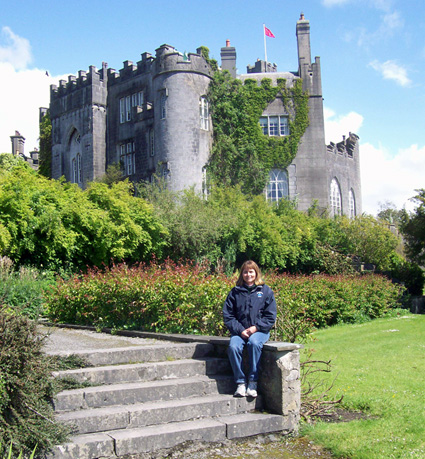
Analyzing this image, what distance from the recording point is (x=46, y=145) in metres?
40.3

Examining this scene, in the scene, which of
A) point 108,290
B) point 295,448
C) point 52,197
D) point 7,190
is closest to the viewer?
point 295,448

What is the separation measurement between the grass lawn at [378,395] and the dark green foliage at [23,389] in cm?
283

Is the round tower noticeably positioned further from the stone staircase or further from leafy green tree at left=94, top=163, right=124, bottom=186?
the stone staircase

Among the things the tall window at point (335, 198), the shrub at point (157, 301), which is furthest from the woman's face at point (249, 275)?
the tall window at point (335, 198)

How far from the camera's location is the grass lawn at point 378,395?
5.24 metres

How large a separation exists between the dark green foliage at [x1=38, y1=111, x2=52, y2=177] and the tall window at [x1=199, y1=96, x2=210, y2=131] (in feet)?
46.9

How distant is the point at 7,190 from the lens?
1786 cm

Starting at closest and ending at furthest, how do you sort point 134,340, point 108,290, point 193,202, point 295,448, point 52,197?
point 295,448
point 134,340
point 108,290
point 52,197
point 193,202

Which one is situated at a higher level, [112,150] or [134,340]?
[112,150]

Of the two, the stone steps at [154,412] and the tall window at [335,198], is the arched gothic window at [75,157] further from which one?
the stone steps at [154,412]

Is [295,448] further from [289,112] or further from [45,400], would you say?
[289,112]

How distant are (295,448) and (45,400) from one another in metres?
2.62

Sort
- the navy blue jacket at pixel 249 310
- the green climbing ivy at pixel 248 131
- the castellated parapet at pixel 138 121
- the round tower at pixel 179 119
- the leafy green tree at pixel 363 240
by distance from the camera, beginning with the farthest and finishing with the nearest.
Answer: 1. the green climbing ivy at pixel 248 131
2. the castellated parapet at pixel 138 121
3. the round tower at pixel 179 119
4. the leafy green tree at pixel 363 240
5. the navy blue jacket at pixel 249 310

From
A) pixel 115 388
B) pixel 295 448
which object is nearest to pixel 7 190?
pixel 115 388
